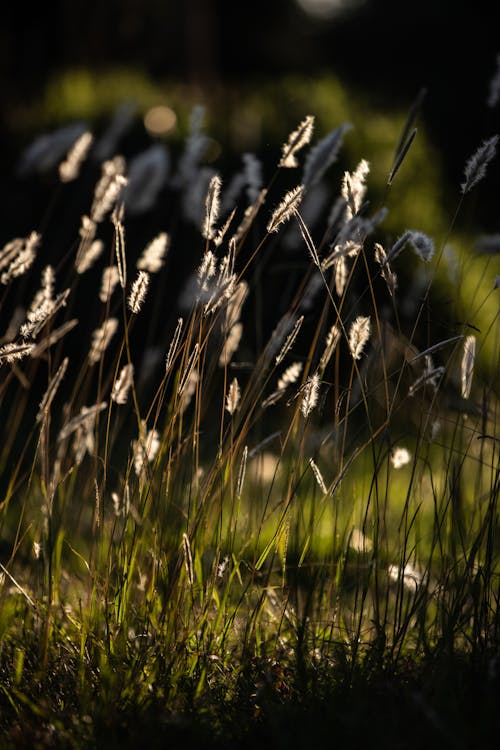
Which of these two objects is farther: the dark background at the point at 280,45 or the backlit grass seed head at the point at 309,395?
the dark background at the point at 280,45

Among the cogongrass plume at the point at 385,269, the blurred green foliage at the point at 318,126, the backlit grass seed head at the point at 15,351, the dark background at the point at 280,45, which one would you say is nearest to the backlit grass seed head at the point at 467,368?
the cogongrass plume at the point at 385,269

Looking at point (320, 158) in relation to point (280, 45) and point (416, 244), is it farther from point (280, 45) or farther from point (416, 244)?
point (280, 45)

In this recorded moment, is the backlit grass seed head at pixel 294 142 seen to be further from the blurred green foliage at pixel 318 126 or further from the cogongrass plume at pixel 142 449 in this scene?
the blurred green foliage at pixel 318 126

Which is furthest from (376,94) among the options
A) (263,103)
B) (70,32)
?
(70,32)

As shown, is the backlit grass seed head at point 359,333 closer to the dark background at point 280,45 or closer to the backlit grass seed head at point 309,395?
the backlit grass seed head at point 309,395

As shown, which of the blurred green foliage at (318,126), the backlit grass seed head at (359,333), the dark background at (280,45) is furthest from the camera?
the dark background at (280,45)

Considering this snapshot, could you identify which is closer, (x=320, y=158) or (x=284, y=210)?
(x=284, y=210)

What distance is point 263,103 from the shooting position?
15.4 ft

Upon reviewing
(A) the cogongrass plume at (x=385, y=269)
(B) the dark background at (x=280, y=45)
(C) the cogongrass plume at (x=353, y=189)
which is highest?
(B) the dark background at (x=280, y=45)

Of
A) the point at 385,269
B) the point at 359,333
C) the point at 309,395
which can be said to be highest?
the point at 385,269

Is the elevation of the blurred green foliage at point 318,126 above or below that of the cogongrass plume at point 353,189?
above

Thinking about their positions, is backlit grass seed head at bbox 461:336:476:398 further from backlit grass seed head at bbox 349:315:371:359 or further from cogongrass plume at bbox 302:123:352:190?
cogongrass plume at bbox 302:123:352:190

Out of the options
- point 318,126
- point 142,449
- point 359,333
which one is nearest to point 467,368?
point 359,333

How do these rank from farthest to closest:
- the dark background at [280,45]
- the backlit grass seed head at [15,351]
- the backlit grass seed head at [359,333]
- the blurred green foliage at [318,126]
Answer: the dark background at [280,45] < the blurred green foliage at [318,126] < the backlit grass seed head at [359,333] < the backlit grass seed head at [15,351]
